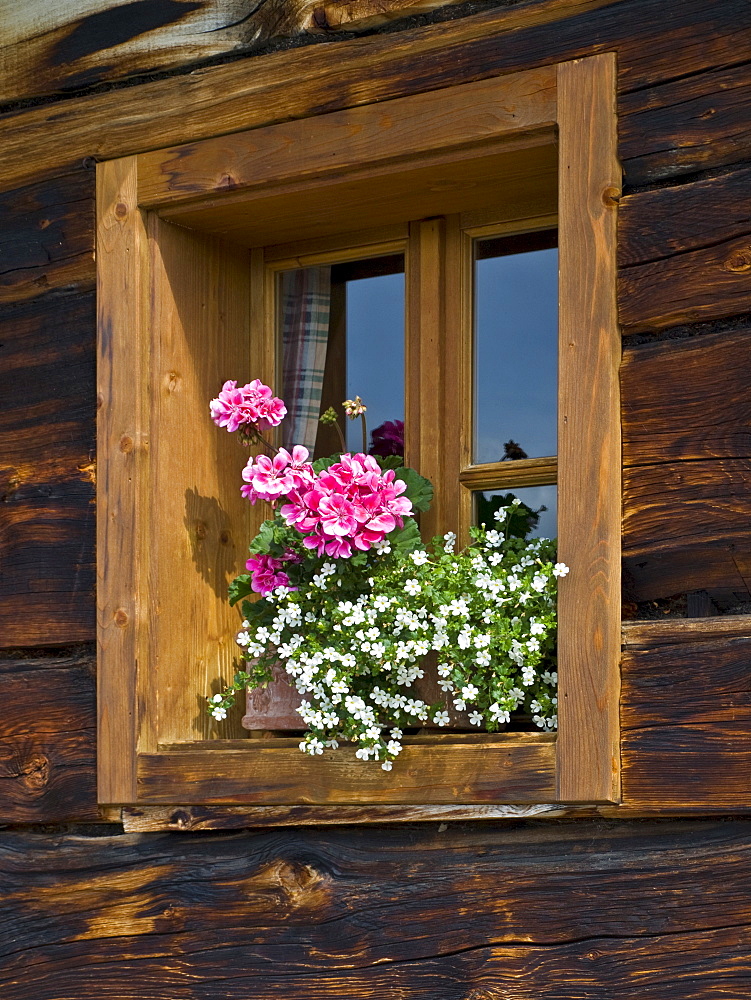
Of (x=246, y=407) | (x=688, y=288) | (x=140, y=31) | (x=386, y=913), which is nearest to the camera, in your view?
(x=688, y=288)

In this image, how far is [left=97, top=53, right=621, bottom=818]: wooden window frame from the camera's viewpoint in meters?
2.68

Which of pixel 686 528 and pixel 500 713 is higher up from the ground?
pixel 686 528

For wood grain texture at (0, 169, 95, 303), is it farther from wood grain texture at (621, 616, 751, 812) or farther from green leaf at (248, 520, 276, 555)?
wood grain texture at (621, 616, 751, 812)

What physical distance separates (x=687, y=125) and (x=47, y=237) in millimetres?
1513

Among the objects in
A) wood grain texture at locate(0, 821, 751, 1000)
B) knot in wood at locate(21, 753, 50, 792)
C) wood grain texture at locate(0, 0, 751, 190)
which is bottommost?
wood grain texture at locate(0, 821, 751, 1000)

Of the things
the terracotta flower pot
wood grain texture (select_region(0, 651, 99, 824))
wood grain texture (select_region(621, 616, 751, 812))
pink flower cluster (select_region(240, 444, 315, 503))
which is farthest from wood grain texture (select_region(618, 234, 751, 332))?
wood grain texture (select_region(0, 651, 99, 824))

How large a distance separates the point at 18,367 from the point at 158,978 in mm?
1414

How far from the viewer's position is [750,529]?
257 cm

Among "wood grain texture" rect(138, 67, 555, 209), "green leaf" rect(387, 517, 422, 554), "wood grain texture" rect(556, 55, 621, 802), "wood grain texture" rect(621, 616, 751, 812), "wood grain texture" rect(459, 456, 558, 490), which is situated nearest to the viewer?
"wood grain texture" rect(621, 616, 751, 812)

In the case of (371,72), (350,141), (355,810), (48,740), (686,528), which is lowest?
(355,810)

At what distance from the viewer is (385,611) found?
9.24ft

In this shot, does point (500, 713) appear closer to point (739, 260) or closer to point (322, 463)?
point (322, 463)

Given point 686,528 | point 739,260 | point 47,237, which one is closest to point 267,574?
point 686,528

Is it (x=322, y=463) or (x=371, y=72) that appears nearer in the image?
(x=371, y=72)
